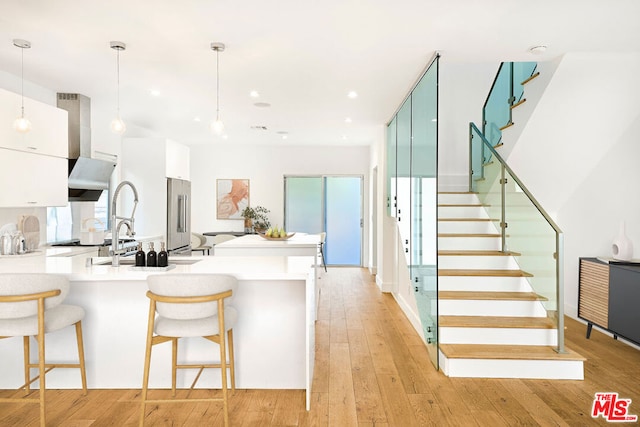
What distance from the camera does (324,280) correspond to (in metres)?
7.94

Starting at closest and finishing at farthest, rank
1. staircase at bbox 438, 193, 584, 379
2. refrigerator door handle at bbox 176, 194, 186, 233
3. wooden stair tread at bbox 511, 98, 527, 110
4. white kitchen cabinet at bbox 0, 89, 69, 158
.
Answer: staircase at bbox 438, 193, 584, 379 < white kitchen cabinet at bbox 0, 89, 69, 158 < wooden stair tread at bbox 511, 98, 527, 110 < refrigerator door handle at bbox 176, 194, 186, 233

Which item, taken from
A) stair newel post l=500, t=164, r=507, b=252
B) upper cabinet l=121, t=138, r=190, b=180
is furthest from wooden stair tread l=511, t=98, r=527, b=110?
upper cabinet l=121, t=138, r=190, b=180

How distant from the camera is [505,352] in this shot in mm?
3666

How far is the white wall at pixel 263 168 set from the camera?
9.45 metres

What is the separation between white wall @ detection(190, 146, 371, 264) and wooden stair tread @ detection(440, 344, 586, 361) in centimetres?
571

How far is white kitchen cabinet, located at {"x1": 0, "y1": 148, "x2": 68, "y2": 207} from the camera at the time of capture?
414 cm

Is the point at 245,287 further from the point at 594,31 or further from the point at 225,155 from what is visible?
the point at 225,155

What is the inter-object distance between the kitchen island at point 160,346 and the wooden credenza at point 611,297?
9.33 feet

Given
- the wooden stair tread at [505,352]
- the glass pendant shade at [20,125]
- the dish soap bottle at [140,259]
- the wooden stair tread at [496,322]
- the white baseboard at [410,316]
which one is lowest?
the white baseboard at [410,316]

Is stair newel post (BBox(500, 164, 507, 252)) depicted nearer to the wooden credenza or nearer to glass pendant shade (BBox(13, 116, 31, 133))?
the wooden credenza

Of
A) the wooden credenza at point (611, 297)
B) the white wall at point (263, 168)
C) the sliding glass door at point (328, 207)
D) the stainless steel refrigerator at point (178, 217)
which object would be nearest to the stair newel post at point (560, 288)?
the wooden credenza at point (611, 297)

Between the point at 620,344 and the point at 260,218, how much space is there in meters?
6.55

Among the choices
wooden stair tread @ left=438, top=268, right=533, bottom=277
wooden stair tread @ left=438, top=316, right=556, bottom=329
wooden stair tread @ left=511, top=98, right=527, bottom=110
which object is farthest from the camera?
wooden stair tread @ left=511, top=98, right=527, bottom=110
